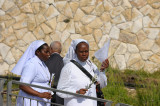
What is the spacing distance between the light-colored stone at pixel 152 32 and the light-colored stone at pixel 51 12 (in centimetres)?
313

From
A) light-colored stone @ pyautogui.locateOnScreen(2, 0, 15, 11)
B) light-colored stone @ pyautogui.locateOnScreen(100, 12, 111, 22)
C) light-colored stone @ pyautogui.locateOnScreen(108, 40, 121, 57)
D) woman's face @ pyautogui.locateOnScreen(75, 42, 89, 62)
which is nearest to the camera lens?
woman's face @ pyautogui.locateOnScreen(75, 42, 89, 62)

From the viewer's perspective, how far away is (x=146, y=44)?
34.8 feet

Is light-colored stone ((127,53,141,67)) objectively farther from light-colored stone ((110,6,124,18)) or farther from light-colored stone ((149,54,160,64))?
light-colored stone ((110,6,124,18))

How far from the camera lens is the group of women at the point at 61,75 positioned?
13.1ft

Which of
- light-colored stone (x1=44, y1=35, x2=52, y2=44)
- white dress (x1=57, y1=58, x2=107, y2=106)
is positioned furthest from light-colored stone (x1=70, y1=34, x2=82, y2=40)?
white dress (x1=57, y1=58, x2=107, y2=106)

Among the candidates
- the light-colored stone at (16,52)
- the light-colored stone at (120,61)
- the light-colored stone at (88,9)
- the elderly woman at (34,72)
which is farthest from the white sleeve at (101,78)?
the light-colored stone at (16,52)

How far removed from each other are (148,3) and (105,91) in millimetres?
4185

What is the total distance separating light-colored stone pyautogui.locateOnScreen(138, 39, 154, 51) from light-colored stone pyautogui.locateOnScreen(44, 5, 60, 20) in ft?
10.1

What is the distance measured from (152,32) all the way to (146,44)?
1.38 feet

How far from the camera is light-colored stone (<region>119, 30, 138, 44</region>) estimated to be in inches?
421

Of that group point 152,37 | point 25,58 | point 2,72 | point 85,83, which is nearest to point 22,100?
Result: point 25,58

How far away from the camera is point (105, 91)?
25.5ft

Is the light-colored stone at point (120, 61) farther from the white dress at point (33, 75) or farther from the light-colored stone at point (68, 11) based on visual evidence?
the white dress at point (33, 75)

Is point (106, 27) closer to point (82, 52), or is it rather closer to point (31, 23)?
point (31, 23)
